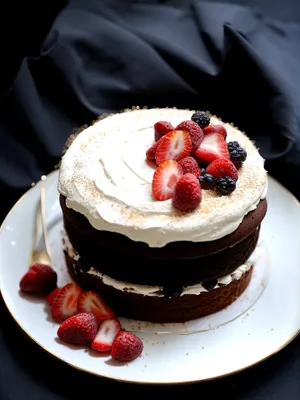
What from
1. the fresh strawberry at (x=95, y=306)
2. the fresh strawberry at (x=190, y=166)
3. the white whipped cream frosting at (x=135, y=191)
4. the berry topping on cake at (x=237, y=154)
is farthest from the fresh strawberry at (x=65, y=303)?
the berry topping on cake at (x=237, y=154)

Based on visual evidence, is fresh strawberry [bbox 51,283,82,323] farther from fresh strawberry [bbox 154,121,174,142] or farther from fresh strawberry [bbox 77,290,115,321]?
fresh strawberry [bbox 154,121,174,142]

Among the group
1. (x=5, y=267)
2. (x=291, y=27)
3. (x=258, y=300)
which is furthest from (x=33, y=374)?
(x=291, y=27)

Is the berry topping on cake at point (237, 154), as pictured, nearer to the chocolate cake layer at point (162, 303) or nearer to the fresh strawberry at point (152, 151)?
the fresh strawberry at point (152, 151)

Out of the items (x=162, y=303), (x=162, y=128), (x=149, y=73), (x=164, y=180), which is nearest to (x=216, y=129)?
(x=162, y=128)

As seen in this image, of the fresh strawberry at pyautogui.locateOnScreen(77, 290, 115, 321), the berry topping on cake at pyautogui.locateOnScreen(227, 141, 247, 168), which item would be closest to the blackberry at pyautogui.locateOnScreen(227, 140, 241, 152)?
the berry topping on cake at pyautogui.locateOnScreen(227, 141, 247, 168)

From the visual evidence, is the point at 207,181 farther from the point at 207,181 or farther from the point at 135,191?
the point at 135,191

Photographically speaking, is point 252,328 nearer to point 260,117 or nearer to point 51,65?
point 260,117
